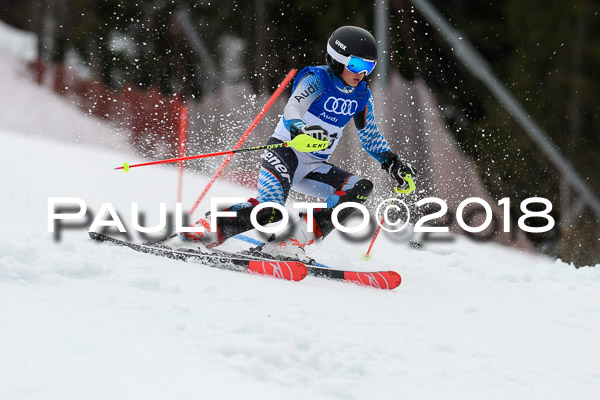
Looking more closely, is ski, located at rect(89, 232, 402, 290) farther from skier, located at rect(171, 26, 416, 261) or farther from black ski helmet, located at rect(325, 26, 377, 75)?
black ski helmet, located at rect(325, 26, 377, 75)

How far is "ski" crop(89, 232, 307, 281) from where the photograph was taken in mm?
4090

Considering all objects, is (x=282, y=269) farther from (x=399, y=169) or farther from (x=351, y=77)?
(x=351, y=77)

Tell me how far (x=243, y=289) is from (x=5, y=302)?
3.97ft

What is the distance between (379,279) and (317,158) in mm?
936

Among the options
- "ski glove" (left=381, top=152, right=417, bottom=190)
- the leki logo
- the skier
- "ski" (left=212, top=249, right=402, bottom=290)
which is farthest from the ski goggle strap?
"ski" (left=212, top=249, right=402, bottom=290)

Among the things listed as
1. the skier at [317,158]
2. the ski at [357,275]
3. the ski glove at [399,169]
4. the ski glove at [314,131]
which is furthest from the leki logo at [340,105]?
the ski at [357,275]

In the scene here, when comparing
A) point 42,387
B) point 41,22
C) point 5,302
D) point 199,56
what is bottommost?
point 42,387

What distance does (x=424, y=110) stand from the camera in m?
11.0

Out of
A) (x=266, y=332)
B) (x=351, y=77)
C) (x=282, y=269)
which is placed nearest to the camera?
(x=266, y=332)

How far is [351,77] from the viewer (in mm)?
4465

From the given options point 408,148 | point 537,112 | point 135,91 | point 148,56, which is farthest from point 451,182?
point 148,56

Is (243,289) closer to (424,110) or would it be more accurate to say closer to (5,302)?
(5,302)

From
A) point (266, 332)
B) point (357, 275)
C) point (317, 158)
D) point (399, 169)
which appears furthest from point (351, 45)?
point (266, 332)

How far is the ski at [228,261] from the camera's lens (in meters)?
4.09
